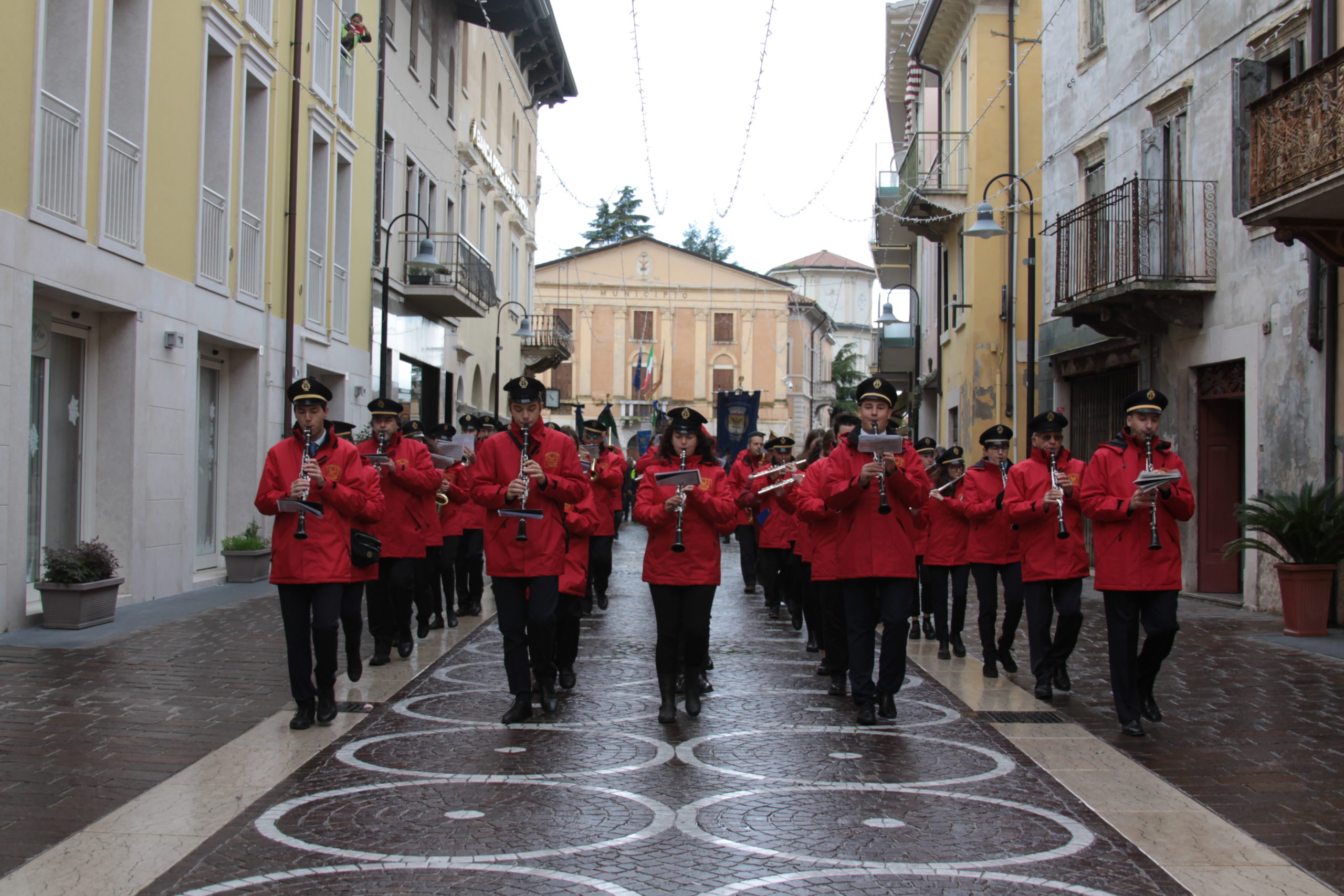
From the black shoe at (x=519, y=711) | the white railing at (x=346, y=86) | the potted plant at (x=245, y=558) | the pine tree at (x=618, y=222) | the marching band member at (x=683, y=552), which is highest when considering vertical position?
the pine tree at (x=618, y=222)

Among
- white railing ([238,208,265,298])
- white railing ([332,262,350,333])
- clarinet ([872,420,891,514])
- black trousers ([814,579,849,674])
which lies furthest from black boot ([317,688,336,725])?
white railing ([332,262,350,333])

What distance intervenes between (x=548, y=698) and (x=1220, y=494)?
11999 mm

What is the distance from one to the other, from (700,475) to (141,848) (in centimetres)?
410

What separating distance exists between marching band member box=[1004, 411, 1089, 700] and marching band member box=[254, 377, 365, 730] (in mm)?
4609

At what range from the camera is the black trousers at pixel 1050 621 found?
368 inches

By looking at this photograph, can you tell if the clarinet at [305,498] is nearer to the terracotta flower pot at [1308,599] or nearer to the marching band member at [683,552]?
the marching band member at [683,552]

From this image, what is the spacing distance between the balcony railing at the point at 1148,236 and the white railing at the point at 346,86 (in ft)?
39.3

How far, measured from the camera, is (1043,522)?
368 inches

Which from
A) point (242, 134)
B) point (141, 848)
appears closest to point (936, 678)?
point (141, 848)

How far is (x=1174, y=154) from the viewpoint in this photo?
18.2 meters

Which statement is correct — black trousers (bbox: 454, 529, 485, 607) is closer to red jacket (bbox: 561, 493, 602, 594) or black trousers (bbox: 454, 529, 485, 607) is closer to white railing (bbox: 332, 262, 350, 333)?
red jacket (bbox: 561, 493, 602, 594)

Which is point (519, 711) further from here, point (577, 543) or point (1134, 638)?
point (1134, 638)

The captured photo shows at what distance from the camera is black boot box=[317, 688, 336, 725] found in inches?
311

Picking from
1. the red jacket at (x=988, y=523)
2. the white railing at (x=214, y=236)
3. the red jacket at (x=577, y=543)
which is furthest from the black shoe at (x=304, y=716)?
the white railing at (x=214, y=236)
